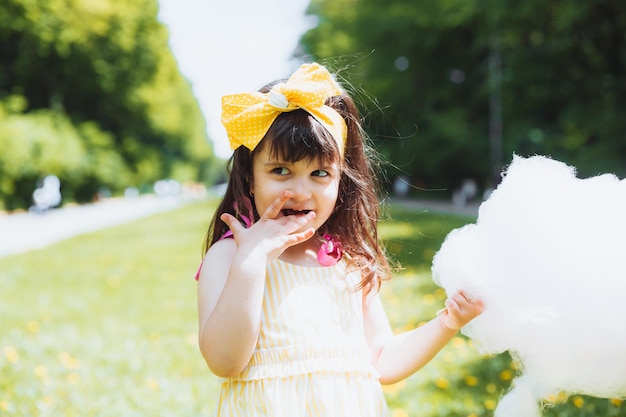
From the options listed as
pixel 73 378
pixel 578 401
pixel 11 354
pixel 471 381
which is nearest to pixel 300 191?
pixel 578 401

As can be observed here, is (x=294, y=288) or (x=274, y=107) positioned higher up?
(x=274, y=107)

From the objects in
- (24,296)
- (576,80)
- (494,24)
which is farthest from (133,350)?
(576,80)

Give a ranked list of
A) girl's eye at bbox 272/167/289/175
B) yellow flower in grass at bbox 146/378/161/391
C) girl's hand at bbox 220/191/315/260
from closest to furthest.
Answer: girl's hand at bbox 220/191/315/260
girl's eye at bbox 272/167/289/175
yellow flower in grass at bbox 146/378/161/391

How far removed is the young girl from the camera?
151 centimetres

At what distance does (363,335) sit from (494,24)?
1987cm

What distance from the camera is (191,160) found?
63.6 metres

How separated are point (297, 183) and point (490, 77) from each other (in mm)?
21609

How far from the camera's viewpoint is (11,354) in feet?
14.4

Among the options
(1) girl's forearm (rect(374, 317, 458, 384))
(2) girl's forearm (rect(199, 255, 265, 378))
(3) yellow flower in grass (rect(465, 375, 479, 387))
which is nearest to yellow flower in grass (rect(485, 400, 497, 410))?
(3) yellow flower in grass (rect(465, 375, 479, 387))

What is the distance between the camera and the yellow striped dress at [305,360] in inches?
61.6

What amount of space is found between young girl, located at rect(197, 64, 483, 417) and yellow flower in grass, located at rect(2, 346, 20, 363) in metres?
3.11

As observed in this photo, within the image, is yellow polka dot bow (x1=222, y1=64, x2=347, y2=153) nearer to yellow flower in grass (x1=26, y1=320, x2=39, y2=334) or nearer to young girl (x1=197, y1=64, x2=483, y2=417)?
young girl (x1=197, y1=64, x2=483, y2=417)

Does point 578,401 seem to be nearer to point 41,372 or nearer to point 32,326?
point 41,372

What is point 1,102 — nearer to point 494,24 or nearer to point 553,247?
point 494,24
